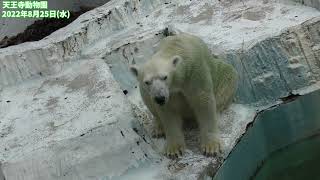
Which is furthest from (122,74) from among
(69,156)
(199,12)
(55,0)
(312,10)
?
(55,0)

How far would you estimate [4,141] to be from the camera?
377 cm

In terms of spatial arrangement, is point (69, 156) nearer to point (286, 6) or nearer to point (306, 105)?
point (306, 105)

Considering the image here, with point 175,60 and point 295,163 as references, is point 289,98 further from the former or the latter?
point 175,60

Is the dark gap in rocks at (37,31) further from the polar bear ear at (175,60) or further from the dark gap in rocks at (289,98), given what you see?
the polar bear ear at (175,60)

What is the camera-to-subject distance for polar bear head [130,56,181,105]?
128 inches

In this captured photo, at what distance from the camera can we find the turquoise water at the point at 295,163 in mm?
4023

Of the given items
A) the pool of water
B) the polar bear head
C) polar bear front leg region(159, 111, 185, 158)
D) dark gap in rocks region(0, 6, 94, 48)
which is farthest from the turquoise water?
dark gap in rocks region(0, 6, 94, 48)

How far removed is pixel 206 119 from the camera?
3.68 m

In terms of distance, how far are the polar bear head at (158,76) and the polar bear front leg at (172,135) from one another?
10.7 inches

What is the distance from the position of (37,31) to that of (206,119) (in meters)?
3.05

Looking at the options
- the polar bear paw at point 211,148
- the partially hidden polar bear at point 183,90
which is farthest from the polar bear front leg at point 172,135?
the polar bear paw at point 211,148

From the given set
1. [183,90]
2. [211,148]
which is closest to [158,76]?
[183,90]

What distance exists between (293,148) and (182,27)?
137cm

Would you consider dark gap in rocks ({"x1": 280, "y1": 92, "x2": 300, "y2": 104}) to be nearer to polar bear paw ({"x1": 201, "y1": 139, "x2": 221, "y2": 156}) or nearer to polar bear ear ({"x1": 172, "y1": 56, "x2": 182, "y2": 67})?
polar bear paw ({"x1": 201, "y1": 139, "x2": 221, "y2": 156})
